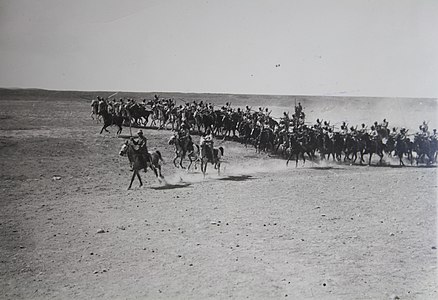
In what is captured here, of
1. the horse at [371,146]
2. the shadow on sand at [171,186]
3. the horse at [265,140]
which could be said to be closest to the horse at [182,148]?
the shadow on sand at [171,186]

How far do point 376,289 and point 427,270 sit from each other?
685 millimetres

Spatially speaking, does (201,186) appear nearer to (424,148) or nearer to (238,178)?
(238,178)

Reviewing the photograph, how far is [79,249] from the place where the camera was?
4.36 meters

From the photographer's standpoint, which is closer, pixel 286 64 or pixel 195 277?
pixel 195 277

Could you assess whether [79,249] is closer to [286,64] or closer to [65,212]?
[65,212]

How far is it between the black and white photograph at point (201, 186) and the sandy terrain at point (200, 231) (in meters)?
0.02

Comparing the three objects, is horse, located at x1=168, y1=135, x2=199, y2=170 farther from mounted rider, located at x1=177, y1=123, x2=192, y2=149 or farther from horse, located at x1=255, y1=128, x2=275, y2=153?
horse, located at x1=255, y1=128, x2=275, y2=153

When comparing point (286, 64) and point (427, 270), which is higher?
point (286, 64)

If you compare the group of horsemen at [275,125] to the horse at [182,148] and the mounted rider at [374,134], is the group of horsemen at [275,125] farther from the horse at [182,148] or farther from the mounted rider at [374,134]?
the horse at [182,148]

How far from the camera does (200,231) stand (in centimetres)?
492

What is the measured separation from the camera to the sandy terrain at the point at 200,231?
3.94m

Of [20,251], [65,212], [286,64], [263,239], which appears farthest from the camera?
[286,64]

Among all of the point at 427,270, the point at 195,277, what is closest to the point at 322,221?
the point at 427,270

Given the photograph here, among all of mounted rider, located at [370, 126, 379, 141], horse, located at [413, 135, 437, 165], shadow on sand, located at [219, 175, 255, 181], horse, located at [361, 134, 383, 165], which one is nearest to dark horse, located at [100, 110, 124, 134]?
shadow on sand, located at [219, 175, 255, 181]
